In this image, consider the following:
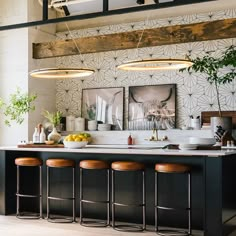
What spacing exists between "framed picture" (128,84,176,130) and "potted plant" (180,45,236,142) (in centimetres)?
72

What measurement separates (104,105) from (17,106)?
1.74m

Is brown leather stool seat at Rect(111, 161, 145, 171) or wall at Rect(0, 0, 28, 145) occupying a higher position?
wall at Rect(0, 0, 28, 145)

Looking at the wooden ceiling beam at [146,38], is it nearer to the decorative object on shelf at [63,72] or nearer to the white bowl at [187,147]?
the decorative object on shelf at [63,72]

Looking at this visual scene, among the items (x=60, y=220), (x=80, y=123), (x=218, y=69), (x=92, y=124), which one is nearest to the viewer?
(x=60, y=220)

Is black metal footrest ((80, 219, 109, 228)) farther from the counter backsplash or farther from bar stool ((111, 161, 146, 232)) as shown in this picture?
the counter backsplash

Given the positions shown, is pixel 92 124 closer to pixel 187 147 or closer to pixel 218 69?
pixel 218 69

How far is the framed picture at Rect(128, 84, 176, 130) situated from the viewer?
318 inches

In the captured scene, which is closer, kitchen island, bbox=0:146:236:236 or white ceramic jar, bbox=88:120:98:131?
kitchen island, bbox=0:146:236:236

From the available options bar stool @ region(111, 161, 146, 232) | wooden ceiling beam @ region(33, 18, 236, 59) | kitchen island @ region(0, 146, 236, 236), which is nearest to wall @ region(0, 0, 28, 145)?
wooden ceiling beam @ region(33, 18, 236, 59)

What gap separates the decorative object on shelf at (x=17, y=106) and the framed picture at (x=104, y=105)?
1089 mm

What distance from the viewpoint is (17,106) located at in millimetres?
7953

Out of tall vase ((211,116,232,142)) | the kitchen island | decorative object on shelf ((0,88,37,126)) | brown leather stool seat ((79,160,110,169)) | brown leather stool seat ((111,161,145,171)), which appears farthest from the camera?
decorative object on shelf ((0,88,37,126))

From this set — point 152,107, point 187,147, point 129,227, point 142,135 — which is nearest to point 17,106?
point 142,135

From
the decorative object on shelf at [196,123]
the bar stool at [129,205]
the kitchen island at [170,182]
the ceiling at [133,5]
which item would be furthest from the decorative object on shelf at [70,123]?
the bar stool at [129,205]
